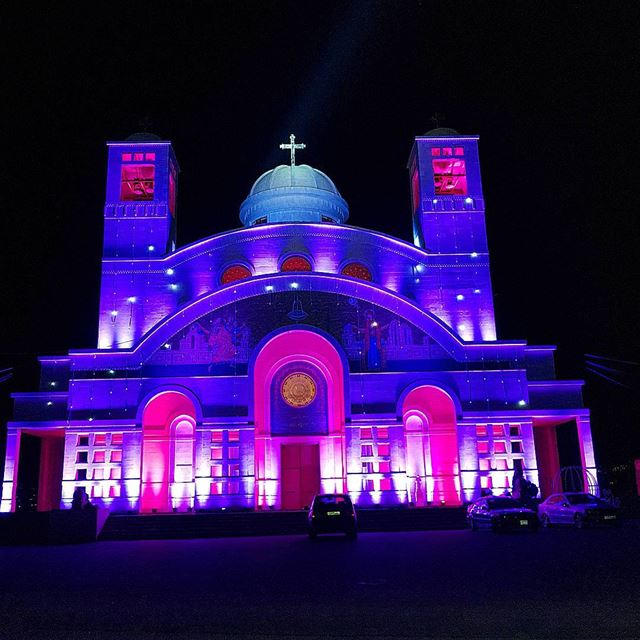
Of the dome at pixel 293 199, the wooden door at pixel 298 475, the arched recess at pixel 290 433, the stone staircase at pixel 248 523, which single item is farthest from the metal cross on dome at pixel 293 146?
the stone staircase at pixel 248 523

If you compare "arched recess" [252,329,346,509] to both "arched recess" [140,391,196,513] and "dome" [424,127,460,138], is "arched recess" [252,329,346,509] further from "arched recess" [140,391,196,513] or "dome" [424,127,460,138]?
"dome" [424,127,460,138]

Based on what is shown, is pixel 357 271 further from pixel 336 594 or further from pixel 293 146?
pixel 336 594

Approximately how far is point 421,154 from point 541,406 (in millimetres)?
13406

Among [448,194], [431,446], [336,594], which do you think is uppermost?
[448,194]

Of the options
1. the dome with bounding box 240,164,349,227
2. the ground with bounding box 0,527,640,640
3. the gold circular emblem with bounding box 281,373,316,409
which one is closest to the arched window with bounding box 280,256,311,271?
the dome with bounding box 240,164,349,227

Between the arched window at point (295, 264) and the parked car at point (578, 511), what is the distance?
1493 cm

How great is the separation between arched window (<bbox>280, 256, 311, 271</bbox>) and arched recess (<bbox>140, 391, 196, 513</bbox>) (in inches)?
300

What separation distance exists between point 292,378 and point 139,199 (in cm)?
1169

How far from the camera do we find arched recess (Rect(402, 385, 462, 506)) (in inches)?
1153

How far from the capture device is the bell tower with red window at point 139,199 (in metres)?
33.2

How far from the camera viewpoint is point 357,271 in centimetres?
3331

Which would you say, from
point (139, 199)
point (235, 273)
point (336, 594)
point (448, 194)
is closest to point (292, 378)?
point (235, 273)

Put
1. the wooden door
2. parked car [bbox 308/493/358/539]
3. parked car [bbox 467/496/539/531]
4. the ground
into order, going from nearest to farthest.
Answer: the ground < parked car [bbox 467/496/539/531] < parked car [bbox 308/493/358/539] < the wooden door

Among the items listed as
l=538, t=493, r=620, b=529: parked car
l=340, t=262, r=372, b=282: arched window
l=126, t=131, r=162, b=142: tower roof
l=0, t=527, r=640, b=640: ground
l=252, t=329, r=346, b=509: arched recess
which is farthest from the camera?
l=126, t=131, r=162, b=142: tower roof
